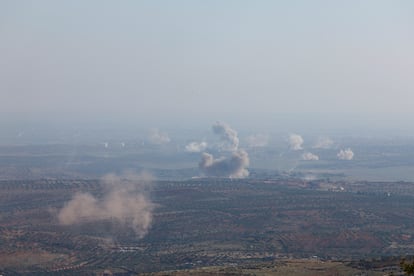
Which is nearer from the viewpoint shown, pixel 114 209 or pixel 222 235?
pixel 222 235

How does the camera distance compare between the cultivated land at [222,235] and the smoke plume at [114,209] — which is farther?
the smoke plume at [114,209]

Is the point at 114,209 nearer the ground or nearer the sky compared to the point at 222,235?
nearer the sky

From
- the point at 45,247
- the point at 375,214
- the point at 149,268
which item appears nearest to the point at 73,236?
the point at 45,247

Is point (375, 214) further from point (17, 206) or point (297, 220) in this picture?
point (17, 206)

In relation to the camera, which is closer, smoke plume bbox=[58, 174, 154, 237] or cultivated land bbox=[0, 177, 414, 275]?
cultivated land bbox=[0, 177, 414, 275]
